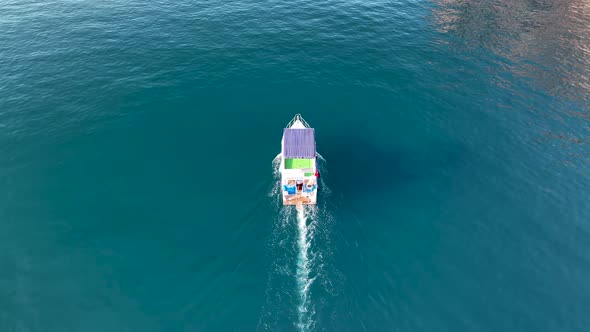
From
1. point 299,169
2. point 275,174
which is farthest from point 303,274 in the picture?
point 275,174

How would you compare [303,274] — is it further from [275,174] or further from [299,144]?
[299,144]

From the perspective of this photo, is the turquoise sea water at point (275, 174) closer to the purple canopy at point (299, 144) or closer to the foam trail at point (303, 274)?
the foam trail at point (303, 274)

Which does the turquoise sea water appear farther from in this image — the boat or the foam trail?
the boat

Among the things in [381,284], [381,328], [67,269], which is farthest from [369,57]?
[67,269]

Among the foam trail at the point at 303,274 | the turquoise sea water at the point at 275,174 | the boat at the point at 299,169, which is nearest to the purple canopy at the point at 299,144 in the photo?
the boat at the point at 299,169

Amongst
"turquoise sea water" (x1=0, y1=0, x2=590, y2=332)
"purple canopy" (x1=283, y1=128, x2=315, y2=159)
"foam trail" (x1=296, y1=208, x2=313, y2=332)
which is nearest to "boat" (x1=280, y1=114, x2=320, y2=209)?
"purple canopy" (x1=283, y1=128, x2=315, y2=159)

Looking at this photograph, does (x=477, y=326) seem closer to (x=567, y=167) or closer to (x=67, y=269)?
(x=567, y=167)
